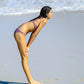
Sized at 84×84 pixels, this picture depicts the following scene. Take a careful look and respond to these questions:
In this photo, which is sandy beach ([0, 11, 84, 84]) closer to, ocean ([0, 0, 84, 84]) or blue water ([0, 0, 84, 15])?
ocean ([0, 0, 84, 84])

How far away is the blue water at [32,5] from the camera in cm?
918

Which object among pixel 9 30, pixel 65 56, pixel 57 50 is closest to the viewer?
pixel 65 56

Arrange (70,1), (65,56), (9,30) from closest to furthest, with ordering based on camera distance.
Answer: (65,56) → (9,30) → (70,1)

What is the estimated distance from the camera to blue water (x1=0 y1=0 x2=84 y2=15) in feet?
30.1

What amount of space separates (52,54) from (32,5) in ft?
18.9

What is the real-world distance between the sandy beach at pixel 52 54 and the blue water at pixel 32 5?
81.5 inches

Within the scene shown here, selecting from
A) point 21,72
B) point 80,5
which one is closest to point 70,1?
point 80,5

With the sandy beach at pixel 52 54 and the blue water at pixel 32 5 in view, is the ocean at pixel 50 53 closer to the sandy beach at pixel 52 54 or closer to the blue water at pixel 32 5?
the sandy beach at pixel 52 54

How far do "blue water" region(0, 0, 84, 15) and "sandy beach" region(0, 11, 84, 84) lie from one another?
207 cm

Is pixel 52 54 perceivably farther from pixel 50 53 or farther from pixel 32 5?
pixel 32 5

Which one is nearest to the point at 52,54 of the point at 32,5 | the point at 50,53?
the point at 50,53

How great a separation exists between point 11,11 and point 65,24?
326 centimetres

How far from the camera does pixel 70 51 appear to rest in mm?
4949

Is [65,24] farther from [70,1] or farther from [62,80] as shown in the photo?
[70,1]
